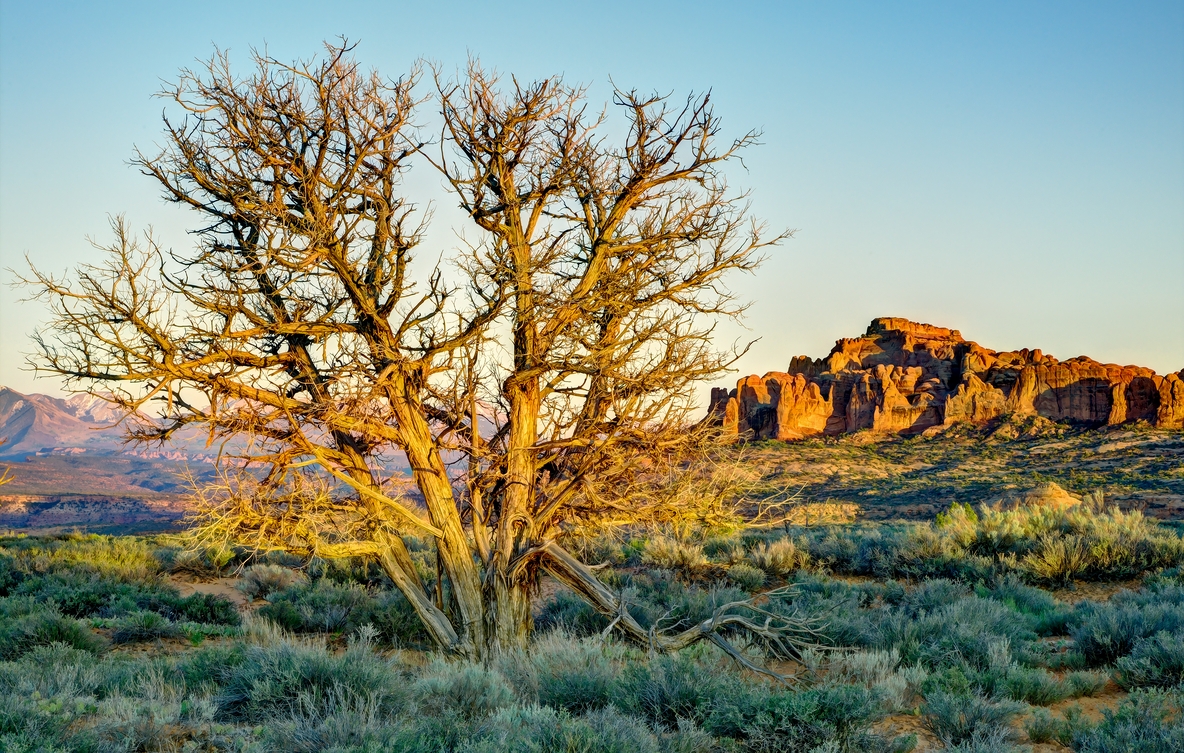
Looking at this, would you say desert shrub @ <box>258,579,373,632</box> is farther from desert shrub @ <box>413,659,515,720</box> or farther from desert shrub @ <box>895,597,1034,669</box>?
desert shrub @ <box>895,597,1034,669</box>

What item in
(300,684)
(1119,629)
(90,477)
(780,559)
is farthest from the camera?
(90,477)

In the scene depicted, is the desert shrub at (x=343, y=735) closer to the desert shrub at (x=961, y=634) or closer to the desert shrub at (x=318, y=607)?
the desert shrub at (x=961, y=634)

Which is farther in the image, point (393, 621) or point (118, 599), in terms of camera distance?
point (118, 599)

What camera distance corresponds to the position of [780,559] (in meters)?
12.0

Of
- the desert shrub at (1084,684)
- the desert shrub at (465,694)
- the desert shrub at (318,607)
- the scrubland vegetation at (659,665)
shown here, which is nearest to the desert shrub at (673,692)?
the scrubland vegetation at (659,665)

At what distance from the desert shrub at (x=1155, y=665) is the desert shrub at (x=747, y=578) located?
564 cm

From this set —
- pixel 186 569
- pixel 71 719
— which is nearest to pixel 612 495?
pixel 71 719

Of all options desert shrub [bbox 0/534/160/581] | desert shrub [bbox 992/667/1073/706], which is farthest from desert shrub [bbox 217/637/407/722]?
desert shrub [bbox 0/534/160/581]

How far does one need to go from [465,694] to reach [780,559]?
8227 mm

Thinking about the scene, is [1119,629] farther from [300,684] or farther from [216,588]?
[216,588]

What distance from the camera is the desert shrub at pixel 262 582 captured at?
11.8 metres

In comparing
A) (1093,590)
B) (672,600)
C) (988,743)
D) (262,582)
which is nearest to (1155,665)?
(988,743)

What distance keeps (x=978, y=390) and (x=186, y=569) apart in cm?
6996

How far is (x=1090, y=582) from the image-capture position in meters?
10.2
